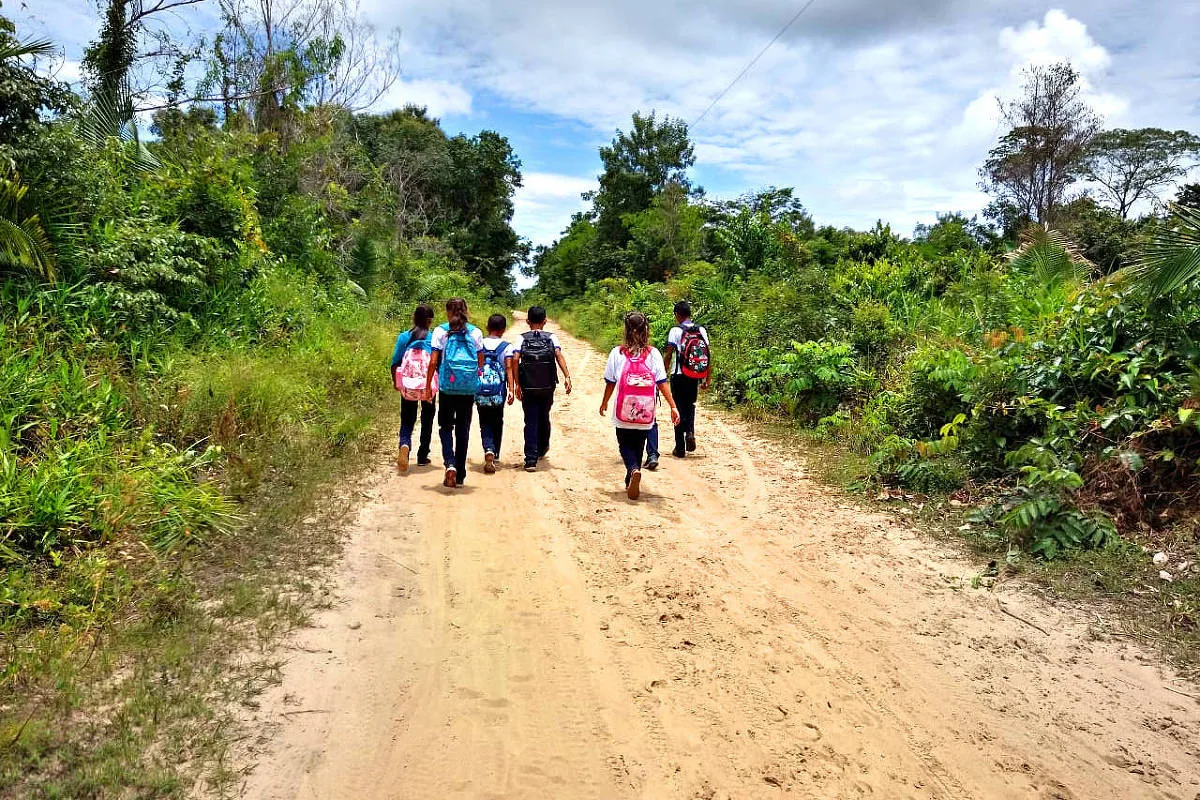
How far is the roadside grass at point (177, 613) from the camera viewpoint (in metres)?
2.72

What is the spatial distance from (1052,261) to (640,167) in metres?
29.7

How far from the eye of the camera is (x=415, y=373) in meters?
6.86

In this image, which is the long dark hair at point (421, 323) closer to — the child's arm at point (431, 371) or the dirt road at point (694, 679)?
the child's arm at point (431, 371)

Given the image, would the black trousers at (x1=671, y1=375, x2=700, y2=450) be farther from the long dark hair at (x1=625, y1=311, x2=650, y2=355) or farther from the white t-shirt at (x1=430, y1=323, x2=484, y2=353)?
the white t-shirt at (x1=430, y1=323, x2=484, y2=353)

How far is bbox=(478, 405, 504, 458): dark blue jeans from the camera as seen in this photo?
7.06m

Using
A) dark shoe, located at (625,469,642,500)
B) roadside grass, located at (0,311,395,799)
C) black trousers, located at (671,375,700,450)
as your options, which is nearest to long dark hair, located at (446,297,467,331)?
roadside grass, located at (0,311,395,799)

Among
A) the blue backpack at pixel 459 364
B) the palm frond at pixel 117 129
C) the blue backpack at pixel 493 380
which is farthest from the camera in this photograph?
the palm frond at pixel 117 129

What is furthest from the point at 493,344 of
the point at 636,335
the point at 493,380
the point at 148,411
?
the point at 148,411

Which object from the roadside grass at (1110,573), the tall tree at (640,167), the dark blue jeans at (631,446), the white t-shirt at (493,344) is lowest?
the roadside grass at (1110,573)

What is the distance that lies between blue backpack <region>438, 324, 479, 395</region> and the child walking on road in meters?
0.15

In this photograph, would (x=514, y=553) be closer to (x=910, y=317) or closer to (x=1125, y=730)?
(x=1125, y=730)

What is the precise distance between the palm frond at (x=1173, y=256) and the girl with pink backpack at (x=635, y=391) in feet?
13.2

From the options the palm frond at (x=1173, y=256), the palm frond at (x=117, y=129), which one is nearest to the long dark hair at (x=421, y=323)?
the palm frond at (x=117, y=129)

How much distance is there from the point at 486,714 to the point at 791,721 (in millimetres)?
1322
